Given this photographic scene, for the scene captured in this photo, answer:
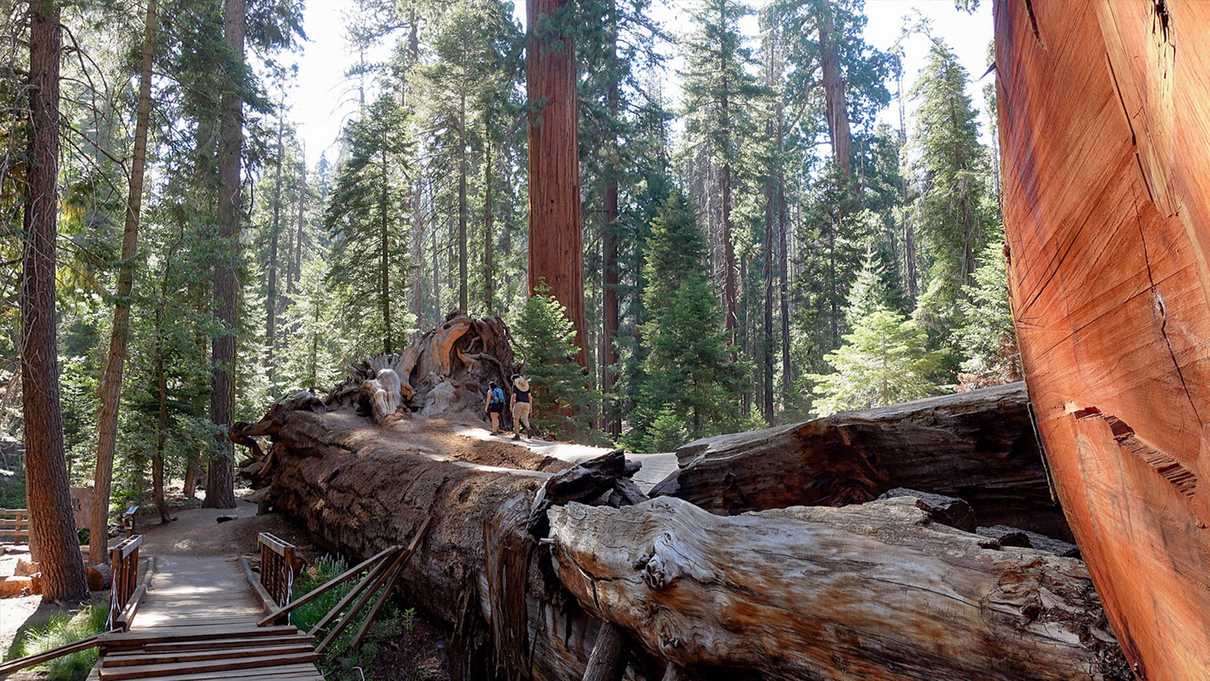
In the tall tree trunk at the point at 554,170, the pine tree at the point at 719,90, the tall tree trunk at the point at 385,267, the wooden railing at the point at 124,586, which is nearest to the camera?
the wooden railing at the point at 124,586

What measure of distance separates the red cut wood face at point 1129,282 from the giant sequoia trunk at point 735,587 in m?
0.35

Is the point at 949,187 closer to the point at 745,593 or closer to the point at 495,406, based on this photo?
the point at 495,406

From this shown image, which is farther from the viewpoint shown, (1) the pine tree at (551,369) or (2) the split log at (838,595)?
(1) the pine tree at (551,369)

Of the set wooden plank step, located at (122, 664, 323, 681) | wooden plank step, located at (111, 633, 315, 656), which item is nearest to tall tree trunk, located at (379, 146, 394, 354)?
wooden plank step, located at (111, 633, 315, 656)

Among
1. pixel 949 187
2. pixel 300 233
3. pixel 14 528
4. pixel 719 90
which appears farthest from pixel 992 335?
pixel 300 233

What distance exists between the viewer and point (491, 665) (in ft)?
18.0

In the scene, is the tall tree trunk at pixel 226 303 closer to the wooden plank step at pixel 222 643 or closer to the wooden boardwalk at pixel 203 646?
the wooden boardwalk at pixel 203 646

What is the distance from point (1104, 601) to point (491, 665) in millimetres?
4462

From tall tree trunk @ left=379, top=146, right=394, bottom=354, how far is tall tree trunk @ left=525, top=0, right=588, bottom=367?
216 inches

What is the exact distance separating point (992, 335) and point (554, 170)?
10907 millimetres

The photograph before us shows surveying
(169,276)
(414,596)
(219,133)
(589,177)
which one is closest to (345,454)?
(414,596)

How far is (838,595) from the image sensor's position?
2.77 m

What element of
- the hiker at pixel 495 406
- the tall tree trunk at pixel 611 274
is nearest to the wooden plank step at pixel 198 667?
the hiker at pixel 495 406

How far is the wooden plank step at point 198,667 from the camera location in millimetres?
6344
